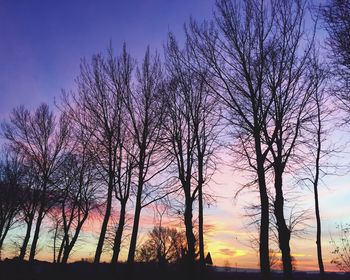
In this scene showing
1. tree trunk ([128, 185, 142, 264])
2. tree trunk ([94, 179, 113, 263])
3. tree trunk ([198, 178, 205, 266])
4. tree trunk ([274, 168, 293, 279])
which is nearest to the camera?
tree trunk ([274, 168, 293, 279])

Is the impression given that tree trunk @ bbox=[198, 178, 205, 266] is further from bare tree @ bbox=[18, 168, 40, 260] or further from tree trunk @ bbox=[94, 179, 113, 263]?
bare tree @ bbox=[18, 168, 40, 260]

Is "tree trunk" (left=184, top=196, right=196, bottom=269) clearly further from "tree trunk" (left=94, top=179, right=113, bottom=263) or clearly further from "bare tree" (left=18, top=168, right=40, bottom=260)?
"bare tree" (left=18, top=168, right=40, bottom=260)

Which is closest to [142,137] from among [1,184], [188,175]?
[188,175]

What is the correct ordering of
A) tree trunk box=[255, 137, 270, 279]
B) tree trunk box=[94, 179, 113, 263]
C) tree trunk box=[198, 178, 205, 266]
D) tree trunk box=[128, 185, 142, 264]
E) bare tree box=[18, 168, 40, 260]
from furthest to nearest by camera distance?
bare tree box=[18, 168, 40, 260], tree trunk box=[94, 179, 113, 263], tree trunk box=[198, 178, 205, 266], tree trunk box=[128, 185, 142, 264], tree trunk box=[255, 137, 270, 279]

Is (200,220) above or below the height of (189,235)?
above

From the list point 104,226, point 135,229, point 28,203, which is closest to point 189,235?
point 135,229

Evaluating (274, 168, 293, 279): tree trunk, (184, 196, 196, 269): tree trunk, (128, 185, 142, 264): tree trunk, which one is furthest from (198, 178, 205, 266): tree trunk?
(274, 168, 293, 279): tree trunk

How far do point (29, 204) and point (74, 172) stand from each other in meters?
7.04

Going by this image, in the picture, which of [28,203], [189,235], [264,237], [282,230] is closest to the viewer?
[264,237]

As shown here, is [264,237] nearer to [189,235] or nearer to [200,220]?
[189,235]

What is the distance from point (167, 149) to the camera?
21.6m

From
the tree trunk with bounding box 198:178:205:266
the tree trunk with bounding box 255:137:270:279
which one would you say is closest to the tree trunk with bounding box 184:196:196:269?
the tree trunk with bounding box 198:178:205:266

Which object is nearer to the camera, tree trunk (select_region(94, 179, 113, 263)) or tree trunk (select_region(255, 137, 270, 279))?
tree trunk (select_region(255, 137, 270, 279))

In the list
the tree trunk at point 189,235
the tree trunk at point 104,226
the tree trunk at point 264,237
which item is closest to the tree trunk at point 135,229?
the tree trunk at point 104,226
